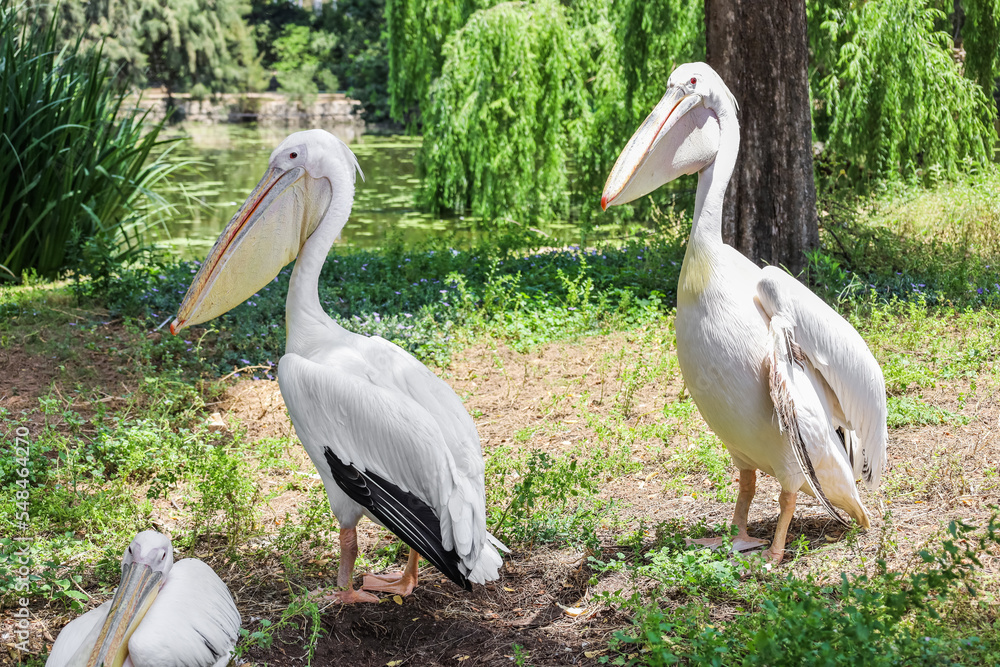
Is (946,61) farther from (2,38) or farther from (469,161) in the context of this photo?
(2,38)

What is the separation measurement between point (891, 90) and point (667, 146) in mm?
5824

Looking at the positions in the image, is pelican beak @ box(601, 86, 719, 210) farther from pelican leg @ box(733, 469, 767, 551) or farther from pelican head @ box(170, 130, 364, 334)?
pelican leg @ box(733, 469, 767, 551)

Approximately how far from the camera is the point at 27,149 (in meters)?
6.19

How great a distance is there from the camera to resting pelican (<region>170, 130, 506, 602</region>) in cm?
267

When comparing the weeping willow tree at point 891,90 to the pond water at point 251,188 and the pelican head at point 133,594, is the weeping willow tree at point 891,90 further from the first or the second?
the pelican head at point 133,594

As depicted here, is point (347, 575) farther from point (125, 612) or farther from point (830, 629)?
point (830, 629)

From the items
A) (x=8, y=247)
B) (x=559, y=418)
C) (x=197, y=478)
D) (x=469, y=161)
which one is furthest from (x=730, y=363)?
(x=469, y=161)

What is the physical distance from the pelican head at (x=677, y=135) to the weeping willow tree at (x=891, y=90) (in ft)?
18.3

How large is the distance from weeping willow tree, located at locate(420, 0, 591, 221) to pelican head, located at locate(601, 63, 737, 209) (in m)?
5.94

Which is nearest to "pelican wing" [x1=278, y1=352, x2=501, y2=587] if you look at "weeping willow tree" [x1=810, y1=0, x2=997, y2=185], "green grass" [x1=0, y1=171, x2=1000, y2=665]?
"green grass" [x1=0, y1=171, x2=1000, y2=665]

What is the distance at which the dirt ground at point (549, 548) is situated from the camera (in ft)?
8.73

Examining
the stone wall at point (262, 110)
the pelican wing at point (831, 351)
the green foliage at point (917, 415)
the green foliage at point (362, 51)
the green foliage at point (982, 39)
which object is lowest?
the green foliage at point (917, 415)

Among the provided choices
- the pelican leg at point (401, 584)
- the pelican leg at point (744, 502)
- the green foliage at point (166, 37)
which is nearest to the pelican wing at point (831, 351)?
the pelican leg at point (744, 502)

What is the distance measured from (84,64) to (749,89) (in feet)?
19.0
